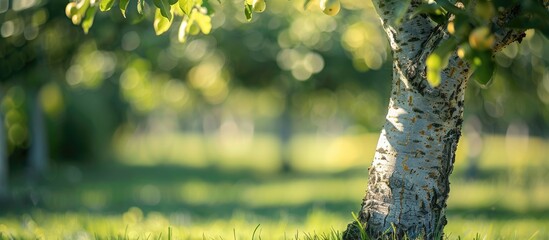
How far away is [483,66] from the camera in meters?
2.20

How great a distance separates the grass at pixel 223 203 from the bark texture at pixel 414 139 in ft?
2.89

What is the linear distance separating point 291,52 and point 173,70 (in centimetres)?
224

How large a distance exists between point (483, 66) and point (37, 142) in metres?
11.5

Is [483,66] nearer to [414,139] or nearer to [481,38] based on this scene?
[481,38]

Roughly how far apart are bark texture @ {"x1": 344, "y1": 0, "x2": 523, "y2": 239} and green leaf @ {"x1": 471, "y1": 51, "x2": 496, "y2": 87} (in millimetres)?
885

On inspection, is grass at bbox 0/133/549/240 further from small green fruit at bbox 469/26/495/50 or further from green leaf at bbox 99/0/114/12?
small green fruit at bbox 469/26/495/50

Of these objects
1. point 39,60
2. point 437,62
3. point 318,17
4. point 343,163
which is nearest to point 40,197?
point 39,60

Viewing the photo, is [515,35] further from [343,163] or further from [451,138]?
[343,163]

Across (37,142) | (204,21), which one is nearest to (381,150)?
(204,21)

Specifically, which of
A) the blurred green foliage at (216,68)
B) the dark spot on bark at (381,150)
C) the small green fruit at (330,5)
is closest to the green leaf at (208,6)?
the dark spot on bark at (381,150)

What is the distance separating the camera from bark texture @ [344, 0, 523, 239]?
3.17m

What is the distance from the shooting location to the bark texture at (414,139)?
3.17 metres

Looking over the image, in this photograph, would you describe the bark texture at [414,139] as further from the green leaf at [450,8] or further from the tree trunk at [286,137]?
the tree trunk at [286,137]

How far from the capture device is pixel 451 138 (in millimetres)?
3242
